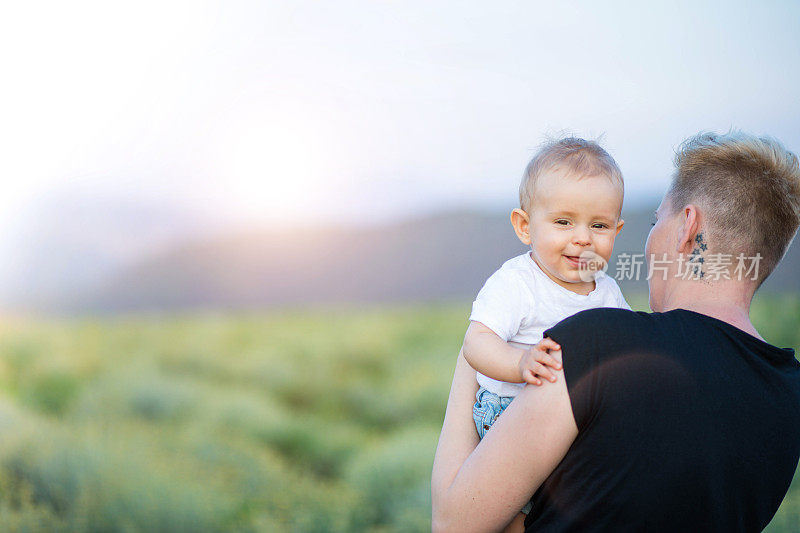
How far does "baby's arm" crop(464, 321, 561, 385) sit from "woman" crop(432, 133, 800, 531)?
0.08ft

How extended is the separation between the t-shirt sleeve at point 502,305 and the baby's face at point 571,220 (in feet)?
0.32

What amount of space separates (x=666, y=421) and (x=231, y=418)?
5439mm

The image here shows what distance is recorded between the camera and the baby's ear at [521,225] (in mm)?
1516

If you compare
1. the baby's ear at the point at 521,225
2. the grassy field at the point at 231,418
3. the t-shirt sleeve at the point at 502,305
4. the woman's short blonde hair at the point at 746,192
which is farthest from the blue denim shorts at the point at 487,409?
the grassy field at the point at 231,418

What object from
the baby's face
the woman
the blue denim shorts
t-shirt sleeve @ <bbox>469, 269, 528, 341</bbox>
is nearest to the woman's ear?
the woman

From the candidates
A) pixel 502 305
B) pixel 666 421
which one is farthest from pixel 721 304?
pixel 502 305

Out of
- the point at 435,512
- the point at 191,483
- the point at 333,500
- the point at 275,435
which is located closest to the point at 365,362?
the point at 275,435

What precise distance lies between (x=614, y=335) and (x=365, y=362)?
564 cm

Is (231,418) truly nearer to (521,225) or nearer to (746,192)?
A: (521,225)

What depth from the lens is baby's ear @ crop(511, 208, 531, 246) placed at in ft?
4.97

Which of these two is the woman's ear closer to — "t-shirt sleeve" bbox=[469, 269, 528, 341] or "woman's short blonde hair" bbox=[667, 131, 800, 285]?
"woman's short blonde hair" bbox=[667, 131, 800, 285]

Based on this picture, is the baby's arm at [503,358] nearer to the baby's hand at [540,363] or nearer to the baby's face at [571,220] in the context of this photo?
the baby's hand at [540,363]

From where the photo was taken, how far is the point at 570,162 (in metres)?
1.42

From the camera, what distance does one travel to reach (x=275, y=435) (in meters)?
6.01
